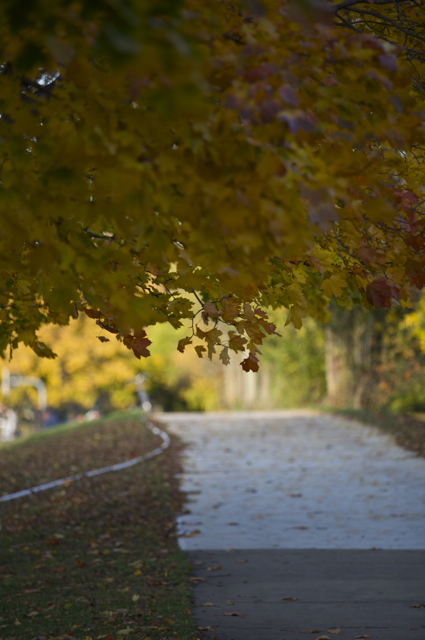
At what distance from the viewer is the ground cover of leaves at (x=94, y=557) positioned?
4.62m

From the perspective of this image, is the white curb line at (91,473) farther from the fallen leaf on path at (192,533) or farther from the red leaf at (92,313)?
the red leaf at (92,313)

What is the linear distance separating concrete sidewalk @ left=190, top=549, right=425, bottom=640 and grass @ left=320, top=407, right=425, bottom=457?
5.92m

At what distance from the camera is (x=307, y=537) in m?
6.90

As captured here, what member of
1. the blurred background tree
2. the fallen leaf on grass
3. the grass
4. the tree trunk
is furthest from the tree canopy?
the tree trunk

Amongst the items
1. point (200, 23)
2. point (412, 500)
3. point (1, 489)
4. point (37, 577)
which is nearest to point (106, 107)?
point (200, 23)

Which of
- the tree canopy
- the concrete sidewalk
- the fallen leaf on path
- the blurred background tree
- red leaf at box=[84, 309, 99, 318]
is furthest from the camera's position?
the blurred background tree

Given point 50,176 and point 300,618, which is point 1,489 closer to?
point 300,618

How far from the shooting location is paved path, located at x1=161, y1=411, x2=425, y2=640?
4668mm

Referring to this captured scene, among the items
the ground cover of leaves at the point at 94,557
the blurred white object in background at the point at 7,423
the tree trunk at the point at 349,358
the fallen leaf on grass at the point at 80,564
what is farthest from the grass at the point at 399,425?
the blurred white object in background at the point at 7,423

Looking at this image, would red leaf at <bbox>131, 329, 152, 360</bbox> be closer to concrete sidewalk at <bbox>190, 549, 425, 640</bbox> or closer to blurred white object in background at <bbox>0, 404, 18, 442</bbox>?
concrete sidewalk at <bbox>190, 549, 425, 640</bbox>

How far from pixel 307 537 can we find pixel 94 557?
2.14 meters

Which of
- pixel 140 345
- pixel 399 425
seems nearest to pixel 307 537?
pixel 140 345

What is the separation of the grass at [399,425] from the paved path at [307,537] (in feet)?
0.91

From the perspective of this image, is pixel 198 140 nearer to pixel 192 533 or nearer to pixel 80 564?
pixel 80 564
